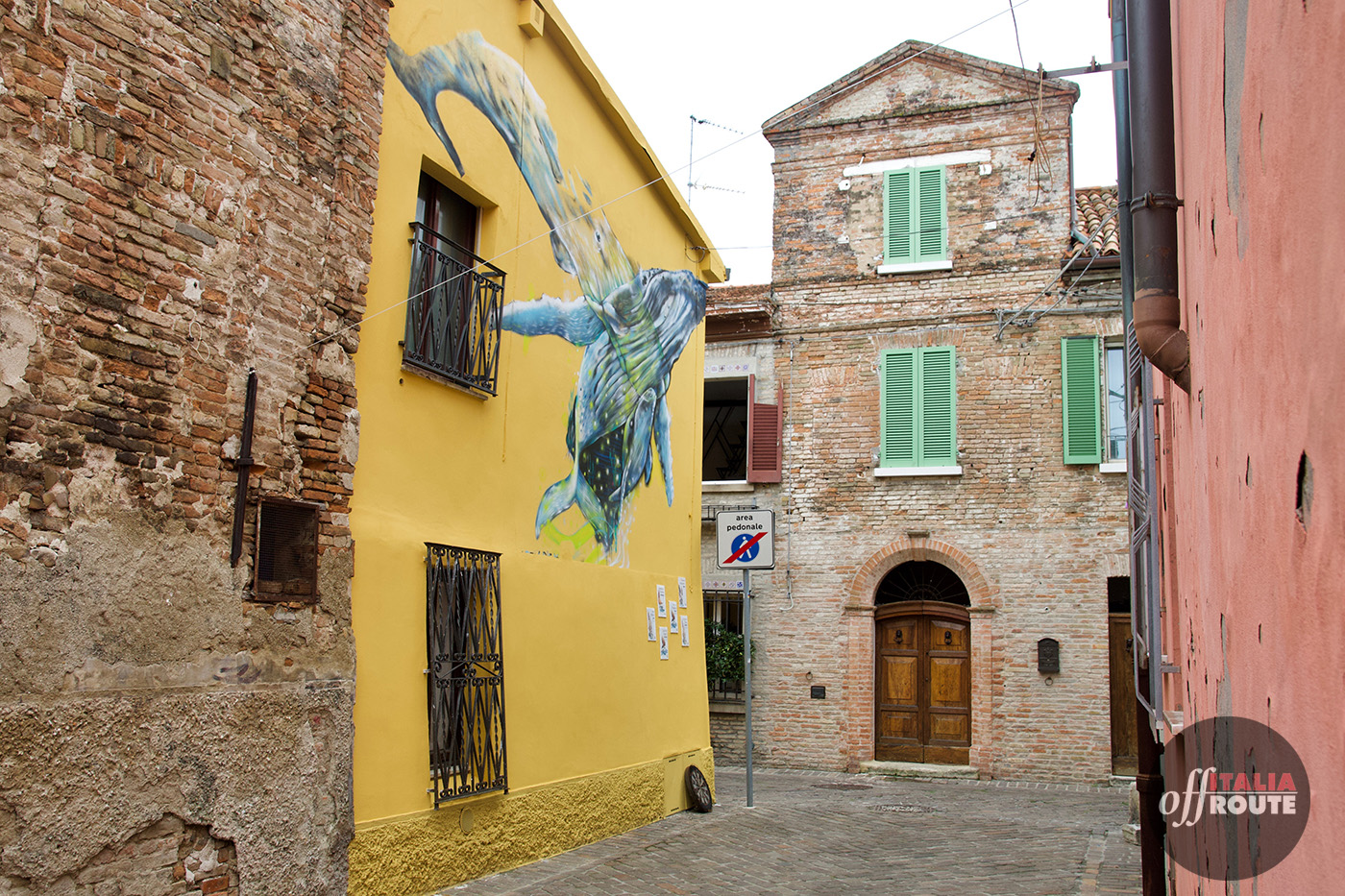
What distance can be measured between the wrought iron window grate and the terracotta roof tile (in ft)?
36.9

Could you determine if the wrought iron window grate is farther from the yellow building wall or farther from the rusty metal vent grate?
the rusty metal vent grate

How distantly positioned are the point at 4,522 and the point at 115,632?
0.71 metres

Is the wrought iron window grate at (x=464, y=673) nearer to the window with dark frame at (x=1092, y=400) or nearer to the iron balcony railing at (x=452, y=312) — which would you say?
the iron balcony railing at (x=452, y=312)

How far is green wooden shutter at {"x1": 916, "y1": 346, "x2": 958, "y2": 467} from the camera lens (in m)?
15.9

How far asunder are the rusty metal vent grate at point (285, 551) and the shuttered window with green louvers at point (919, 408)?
1147 centimetres

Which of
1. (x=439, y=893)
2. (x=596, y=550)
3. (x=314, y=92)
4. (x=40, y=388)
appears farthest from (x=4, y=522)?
(x=596, y=550)

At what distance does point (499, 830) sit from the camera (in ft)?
24.4

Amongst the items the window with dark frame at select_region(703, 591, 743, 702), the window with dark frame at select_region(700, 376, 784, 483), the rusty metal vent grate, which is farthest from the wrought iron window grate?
the window with dark frame at select_region(700, 376, 784, 483)

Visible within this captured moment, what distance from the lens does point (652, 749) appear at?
1030cm

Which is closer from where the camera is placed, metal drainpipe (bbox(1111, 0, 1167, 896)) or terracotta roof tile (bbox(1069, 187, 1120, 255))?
metal drainpipe (bbox(1111, 0, 1167, 896))

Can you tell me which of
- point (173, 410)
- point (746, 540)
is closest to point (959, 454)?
point (746, 540)

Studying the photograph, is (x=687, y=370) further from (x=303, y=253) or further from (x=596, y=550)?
(x=303, y=253)

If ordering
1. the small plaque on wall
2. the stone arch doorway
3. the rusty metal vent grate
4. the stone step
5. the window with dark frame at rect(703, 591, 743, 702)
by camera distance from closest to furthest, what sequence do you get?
the rusty metal vent grate, the small plaque on wall, the stone step, the stone arch doorway, the window with dark frame at rect(703, 591, 743, 702)

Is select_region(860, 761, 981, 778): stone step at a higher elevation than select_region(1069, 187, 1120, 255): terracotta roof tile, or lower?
lower
